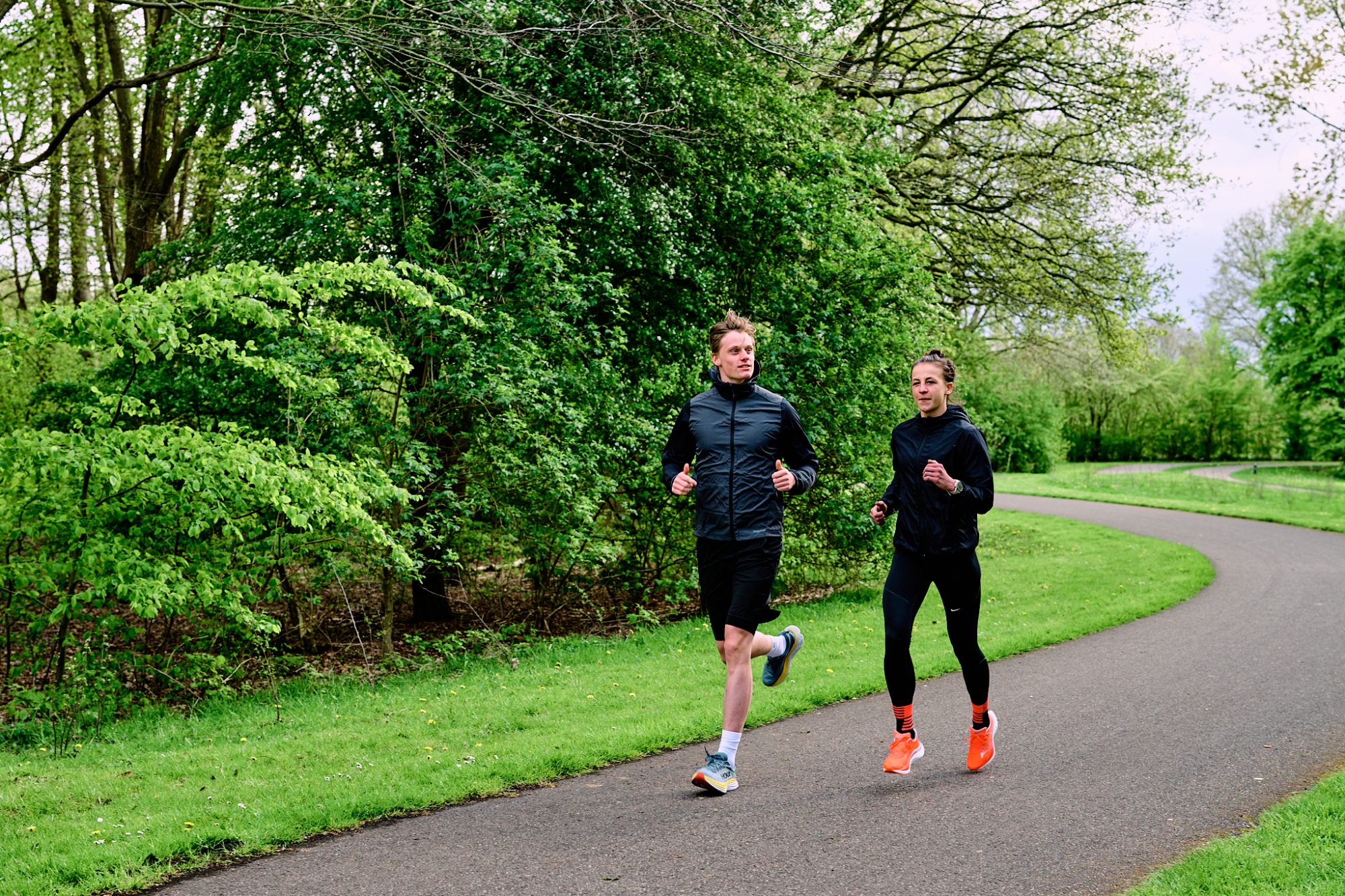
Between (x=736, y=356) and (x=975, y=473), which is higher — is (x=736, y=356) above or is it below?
above

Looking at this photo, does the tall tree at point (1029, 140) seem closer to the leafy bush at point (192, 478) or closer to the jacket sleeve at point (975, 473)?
the leafy bush at point (192, 478)

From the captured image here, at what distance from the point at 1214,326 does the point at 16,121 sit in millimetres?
58943

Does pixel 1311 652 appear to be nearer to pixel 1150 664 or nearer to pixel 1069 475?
pixel 1150 664

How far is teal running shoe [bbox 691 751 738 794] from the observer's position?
5023mm

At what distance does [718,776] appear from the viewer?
5.04 metres

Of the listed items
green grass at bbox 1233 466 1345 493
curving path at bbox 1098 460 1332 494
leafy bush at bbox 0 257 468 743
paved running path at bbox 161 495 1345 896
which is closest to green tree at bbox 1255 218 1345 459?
green grass at bbox 1233 466 1345 493

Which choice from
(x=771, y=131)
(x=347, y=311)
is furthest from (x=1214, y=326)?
(x=347, y=311)

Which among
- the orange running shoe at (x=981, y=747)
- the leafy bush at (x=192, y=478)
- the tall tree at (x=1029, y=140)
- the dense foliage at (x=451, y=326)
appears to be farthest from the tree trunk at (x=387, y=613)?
the tall tree at (x=1029, y=140)

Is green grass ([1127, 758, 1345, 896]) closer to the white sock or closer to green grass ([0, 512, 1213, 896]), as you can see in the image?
the white sock

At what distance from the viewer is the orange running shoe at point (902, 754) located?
5.31 m

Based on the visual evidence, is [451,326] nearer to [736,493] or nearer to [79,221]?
[736,493]

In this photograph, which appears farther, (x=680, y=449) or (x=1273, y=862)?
(x=680, y=449)

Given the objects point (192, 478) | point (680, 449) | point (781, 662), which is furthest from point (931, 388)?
point (192, 478)

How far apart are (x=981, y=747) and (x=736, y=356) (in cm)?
243
